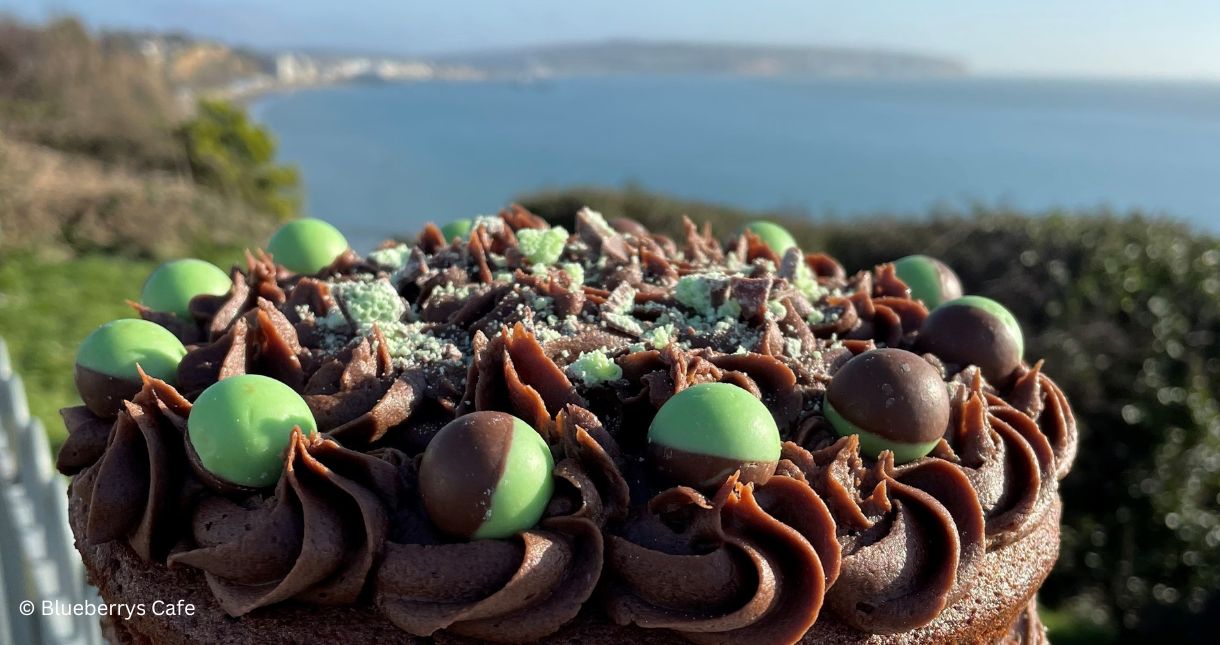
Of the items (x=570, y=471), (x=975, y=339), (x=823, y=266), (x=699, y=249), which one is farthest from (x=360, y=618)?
(x=823, y=266)

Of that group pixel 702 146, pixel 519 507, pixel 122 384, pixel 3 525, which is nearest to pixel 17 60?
pixel 3 525

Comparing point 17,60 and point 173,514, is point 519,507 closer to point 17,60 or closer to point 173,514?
point 173,514

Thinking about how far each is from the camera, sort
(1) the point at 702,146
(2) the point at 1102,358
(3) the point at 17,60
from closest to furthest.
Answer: (2) the point at 1102,358, (3) the point at 17,60, (1) the point at 702,146

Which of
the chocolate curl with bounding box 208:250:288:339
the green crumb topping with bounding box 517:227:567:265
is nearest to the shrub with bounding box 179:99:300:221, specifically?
the chocolate curl with bounding box 208:250:288:339

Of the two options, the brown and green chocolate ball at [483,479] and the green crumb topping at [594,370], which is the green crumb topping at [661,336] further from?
the brown and green chocolate ball at [483,479]

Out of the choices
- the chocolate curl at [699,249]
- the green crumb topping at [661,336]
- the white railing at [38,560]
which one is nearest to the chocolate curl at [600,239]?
the chocolate curl at [699,249]

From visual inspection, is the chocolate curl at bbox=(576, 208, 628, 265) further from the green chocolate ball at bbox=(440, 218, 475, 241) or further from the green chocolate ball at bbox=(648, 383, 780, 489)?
the green chocolate ball at bbox=(648, 383, 780, 489)

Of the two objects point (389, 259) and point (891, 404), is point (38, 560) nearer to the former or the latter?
point (389, 259)
